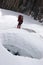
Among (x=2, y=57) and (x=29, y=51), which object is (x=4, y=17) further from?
(x=2, y=57)

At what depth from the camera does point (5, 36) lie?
3.46 m

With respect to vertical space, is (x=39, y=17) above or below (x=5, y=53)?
below

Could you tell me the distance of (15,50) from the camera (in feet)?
10.5

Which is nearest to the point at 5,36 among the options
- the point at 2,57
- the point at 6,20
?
the point at 2,57

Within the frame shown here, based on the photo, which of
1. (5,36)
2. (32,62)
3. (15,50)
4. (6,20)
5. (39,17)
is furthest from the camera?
(39,17)

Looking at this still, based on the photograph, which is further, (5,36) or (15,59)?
(5,36)

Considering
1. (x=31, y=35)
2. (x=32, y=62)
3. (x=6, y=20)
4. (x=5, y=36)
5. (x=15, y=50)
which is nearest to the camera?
(x=32, y=62)

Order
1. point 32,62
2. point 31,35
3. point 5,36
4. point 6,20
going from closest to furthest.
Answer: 1. point 32,62
2. point 5,36
3. point 31,35
4. point 6,20

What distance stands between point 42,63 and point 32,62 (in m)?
0.13

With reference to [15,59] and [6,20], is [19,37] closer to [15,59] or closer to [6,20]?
[15,59]

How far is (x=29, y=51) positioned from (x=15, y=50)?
212mm

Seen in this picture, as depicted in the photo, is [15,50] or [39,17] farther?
[39,17]

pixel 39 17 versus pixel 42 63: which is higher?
pixel 42 63

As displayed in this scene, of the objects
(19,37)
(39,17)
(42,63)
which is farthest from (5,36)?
(39,17)
